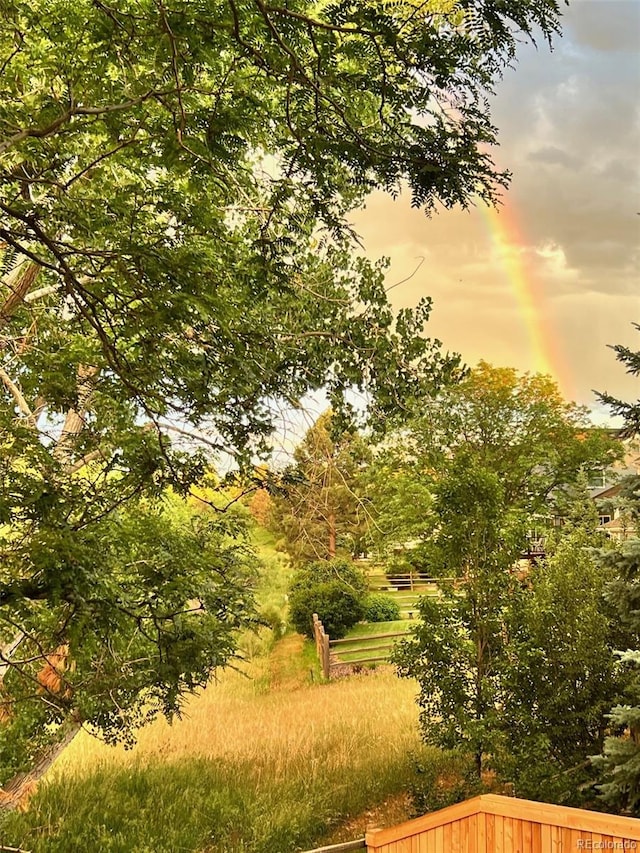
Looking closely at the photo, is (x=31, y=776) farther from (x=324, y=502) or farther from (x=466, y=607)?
(x=466, y=607)

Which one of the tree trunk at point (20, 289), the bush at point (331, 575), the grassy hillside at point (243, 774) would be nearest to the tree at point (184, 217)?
the tree trunk at point (20, 289)

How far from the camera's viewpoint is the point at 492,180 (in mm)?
767

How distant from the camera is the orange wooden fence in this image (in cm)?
133

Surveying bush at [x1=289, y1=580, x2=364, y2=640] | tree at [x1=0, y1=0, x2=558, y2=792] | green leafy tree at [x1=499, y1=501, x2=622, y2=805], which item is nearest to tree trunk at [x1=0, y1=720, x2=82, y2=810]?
tree at [x1=0, y1=0, x2=558, y2=792]

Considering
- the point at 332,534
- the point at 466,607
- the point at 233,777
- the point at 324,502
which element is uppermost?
the point at 324,502

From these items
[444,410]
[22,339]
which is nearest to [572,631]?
[444,410]

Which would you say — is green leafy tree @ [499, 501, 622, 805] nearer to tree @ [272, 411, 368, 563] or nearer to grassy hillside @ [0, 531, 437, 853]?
grassy hillside @ [0, 531, 437, 853]

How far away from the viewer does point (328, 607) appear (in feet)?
12.2

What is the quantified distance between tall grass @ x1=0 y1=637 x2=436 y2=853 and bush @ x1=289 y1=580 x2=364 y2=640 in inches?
16.4

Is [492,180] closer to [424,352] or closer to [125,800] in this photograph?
[424,352]

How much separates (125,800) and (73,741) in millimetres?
379

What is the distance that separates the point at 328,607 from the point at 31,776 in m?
1.67

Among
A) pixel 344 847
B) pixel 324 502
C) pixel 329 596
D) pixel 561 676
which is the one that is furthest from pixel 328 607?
pixel 561 676

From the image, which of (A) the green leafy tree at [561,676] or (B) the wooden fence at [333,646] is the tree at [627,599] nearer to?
(A) the green leafy tree at [561,676]
